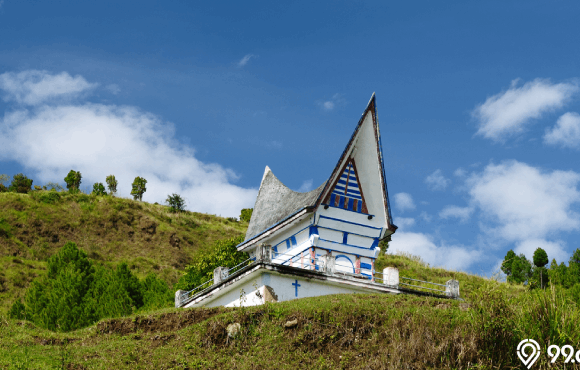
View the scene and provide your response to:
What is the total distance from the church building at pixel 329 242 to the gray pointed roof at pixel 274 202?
14 centimetres

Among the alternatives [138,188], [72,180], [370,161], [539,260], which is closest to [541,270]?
[539,260]

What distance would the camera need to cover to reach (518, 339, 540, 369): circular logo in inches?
498

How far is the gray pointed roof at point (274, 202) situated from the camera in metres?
24.6

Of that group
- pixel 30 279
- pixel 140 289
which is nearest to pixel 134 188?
pixel 30 279

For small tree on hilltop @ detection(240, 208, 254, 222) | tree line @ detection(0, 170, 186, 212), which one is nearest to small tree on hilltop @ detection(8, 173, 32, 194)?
tree line @ detection(0, 170, 186, 212)

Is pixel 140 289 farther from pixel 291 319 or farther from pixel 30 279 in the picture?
pixel 291 319

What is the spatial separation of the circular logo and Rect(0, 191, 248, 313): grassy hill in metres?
44.4

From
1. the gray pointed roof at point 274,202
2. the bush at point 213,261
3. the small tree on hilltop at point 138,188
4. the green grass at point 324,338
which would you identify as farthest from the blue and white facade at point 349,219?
the small tree on hilltop at point 138,188

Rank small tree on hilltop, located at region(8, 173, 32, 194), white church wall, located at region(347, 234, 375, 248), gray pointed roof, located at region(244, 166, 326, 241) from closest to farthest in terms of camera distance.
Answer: white church wall, located at region(347, 234, 375, 248) < gray pointed roof, located at region(244, 166, 326, 241) < small tree on hilltop, located at region(8, 173, 32, 194)

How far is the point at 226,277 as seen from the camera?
74.6 feet

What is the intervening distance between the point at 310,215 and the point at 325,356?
901 cm

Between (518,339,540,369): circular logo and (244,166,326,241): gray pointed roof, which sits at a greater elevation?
(244,166,326,241): gray pointed roof

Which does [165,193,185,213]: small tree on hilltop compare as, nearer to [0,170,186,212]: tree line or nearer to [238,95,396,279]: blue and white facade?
[0,170,186,212]: tree line

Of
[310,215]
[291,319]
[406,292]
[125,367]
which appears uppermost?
[310,215]
